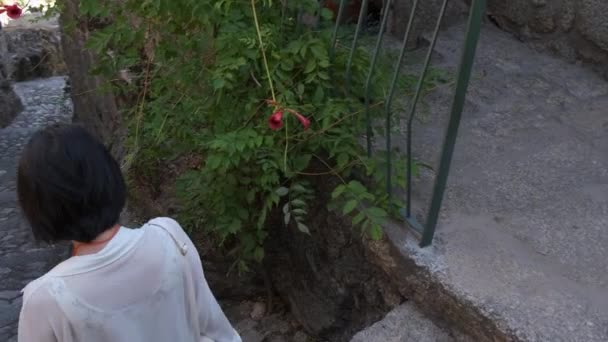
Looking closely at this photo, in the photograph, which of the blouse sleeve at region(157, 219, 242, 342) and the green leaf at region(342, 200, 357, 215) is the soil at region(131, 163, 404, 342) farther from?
the blouse sleeve at region(157, 219, 242, 342)

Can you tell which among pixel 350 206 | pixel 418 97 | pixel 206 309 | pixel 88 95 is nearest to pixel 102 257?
pixel 206 309

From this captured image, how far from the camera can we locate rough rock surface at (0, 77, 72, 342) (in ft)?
13.6

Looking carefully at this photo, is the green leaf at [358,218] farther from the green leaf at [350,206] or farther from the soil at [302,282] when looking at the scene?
the soil at [302,282]

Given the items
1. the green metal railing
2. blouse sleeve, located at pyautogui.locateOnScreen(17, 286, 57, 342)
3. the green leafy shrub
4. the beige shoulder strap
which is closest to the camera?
blouse sleeve, located at pyautogui.locateOnScreen(17, 286, 57, 342)

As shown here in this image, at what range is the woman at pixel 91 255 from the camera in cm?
121

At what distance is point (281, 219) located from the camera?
2.63 metres

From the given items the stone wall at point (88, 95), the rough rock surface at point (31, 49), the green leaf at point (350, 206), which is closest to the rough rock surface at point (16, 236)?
the rough rock surface at point (31, 49)

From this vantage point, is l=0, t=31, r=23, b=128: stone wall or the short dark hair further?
l=0, t=31, r=23, b=128: stone wall

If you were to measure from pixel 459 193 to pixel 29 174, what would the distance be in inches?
59.7

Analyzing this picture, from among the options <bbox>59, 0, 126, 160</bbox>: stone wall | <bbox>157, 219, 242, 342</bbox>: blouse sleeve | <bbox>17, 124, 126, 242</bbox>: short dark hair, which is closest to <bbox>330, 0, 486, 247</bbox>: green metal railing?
<bbox>157, 219, 242, 342</bbox>: blouse sleeve

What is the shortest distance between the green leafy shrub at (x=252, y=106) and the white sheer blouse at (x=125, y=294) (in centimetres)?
67

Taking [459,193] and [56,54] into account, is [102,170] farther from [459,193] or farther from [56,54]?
[56,54]

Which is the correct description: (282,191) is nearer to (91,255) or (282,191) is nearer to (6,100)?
(91,255)

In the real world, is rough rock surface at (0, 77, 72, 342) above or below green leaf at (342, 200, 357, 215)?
below
